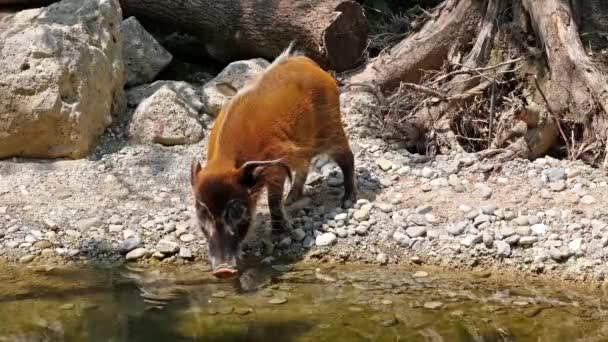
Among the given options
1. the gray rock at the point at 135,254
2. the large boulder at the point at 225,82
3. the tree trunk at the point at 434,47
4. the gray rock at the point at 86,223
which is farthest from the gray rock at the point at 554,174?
the gray rock at the point at 86,223

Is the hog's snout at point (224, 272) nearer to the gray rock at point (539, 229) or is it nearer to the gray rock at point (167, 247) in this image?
the gray rock at point (167, 247)

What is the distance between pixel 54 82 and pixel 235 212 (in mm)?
2486

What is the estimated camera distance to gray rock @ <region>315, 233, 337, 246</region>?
6.37 metres

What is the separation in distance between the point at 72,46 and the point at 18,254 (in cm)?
220

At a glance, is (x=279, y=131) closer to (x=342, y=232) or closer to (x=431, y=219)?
(x=342, y=232)

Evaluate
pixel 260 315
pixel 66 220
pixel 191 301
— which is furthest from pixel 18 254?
pixel 260 315

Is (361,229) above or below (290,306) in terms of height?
Answer: above

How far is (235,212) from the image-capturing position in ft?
19.5

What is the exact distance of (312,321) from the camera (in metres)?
5.12

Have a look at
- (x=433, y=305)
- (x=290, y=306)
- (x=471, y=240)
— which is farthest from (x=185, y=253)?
(x=471, y=240)

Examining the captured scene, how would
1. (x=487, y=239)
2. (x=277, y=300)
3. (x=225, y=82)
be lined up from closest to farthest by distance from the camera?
(x=277, y=300)
(x=487, y=239)
(x=225, y=82)

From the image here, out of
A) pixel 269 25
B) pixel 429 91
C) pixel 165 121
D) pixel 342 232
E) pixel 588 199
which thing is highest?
pixel 269 25

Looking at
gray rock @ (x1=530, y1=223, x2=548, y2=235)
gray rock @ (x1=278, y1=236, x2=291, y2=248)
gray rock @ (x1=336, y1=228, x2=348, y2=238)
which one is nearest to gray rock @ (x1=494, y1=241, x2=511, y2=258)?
gray rock @ (x1=530, y1=223, x2=548, y2=235)

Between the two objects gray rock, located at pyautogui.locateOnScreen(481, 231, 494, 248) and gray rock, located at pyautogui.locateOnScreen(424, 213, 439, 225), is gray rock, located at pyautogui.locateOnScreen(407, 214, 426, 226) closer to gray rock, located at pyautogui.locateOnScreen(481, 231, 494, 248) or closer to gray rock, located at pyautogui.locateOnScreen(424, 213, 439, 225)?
gray rock, located at pyautogui.locateOnScreen(424, 213, 439, 225)
